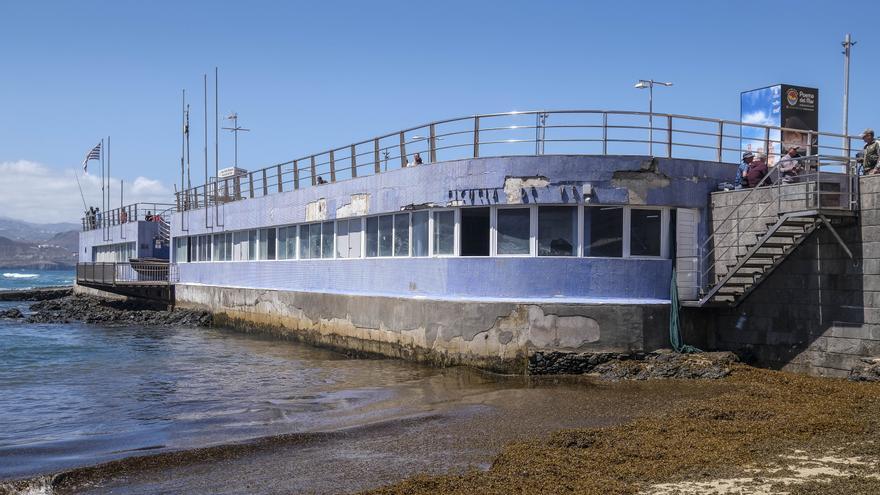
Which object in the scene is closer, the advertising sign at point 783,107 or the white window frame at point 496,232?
the white window frame at point 496,232

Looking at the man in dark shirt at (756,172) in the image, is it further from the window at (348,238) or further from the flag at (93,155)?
the flag at (93,155)

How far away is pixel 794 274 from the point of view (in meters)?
17.0

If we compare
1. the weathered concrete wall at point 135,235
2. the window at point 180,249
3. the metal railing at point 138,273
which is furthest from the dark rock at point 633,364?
the weathered concrete wall at point 135,235

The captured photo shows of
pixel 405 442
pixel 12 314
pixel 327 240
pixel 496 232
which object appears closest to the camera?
pixel 405 442

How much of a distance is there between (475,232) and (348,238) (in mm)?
6574

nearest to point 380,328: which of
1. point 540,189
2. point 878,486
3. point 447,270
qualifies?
point 447,270

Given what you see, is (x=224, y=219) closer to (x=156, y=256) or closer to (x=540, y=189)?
(x=156, y=256)

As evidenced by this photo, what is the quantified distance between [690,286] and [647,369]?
292 cm

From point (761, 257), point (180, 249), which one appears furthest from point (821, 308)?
point (180, 249)

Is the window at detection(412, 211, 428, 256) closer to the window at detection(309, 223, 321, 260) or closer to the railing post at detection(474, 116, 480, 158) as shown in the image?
the railing post at detection(474, 116, 480, 158)

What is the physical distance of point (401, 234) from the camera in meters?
22.2

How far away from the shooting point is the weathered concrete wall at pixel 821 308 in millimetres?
15609

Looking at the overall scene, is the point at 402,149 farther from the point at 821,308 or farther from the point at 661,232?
the point at 821,308

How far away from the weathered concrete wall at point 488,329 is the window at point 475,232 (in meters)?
1.42
